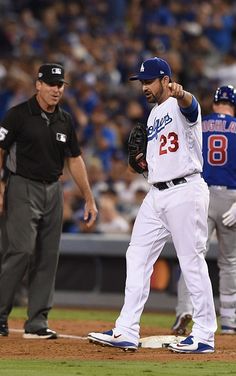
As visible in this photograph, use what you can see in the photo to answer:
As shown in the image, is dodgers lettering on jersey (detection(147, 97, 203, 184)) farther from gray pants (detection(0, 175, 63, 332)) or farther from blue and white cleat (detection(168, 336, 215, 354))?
gray pants (detection(0, 175, 63, 332))

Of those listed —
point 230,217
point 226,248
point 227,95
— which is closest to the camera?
point 230,217

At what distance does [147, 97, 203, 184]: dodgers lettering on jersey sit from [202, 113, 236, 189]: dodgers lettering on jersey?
1991 millimetres

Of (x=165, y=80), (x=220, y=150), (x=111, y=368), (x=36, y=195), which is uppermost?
(x=165, y=80)

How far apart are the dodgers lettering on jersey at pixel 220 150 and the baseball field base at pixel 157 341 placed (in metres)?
1.96

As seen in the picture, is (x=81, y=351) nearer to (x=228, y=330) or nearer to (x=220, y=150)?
(x=228, y=330)

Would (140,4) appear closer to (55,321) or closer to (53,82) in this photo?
(55,321)

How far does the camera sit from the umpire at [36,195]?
30.8 feet

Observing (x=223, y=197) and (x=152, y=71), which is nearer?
(x=152, y=71)

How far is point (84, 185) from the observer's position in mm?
9734

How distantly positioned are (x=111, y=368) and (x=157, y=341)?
1645 mm

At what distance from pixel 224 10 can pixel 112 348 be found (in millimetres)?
14186

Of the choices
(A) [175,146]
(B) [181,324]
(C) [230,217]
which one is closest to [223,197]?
(C) [230,217]

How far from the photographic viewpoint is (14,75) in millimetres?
17125

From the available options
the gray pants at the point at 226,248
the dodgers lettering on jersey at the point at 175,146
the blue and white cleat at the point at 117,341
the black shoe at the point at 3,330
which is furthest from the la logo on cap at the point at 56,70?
the blue and white cleat at the point at 117,341
